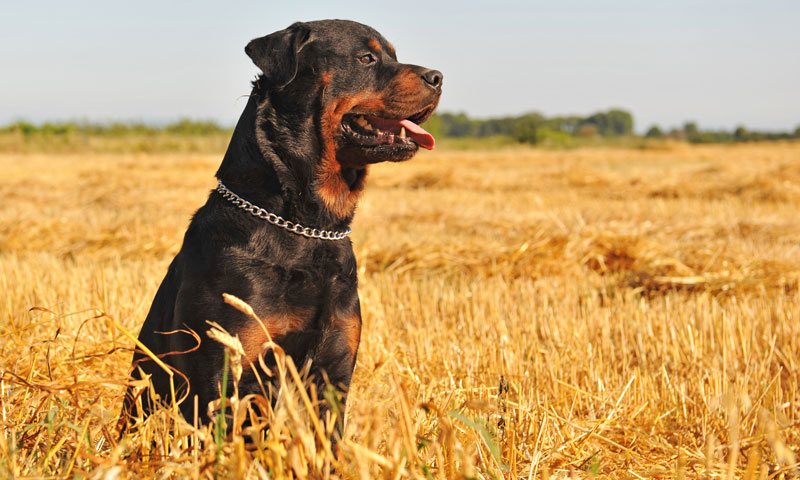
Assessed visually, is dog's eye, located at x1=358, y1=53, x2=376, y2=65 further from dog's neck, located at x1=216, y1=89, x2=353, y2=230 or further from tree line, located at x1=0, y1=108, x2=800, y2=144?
tree line, located at x1=0, y1=108, x2=800, y2=144

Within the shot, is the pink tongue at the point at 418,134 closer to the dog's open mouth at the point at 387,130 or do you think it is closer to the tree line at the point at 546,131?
the dog's open mouth at the point at 387,130

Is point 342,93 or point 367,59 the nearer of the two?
point 342,93

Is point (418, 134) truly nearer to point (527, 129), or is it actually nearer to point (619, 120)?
point (527, 129)

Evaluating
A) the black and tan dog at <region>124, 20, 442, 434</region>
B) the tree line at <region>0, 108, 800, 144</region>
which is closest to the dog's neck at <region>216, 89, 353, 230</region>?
the black and tan dog at <region>124, 20, 442, 434</region>

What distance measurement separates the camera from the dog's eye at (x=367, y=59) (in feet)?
11.0

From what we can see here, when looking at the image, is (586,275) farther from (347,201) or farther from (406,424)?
(406,424)

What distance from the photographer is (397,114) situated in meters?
3.31

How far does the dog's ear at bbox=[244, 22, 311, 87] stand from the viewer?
319 centimetres

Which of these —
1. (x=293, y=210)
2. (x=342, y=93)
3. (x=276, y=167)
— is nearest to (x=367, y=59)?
(x=342, y=93)

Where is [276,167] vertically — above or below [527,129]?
below

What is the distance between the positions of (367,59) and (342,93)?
9.3 inches

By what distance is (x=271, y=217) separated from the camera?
298cm

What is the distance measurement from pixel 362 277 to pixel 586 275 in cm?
204

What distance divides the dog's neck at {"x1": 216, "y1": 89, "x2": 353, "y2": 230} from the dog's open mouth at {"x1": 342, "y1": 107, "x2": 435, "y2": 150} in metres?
0.21
